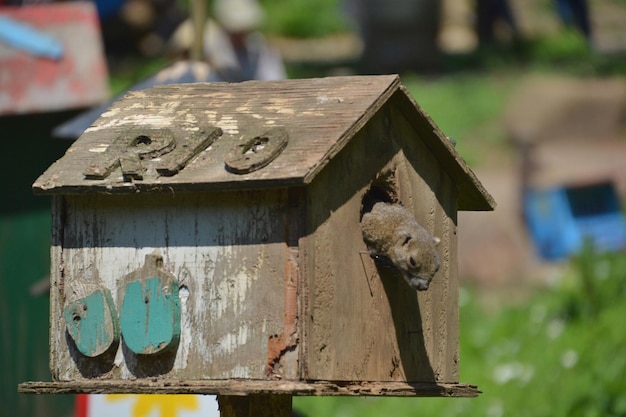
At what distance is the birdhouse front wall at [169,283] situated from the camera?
3678 millimetres

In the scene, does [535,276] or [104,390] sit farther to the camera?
[535,276]

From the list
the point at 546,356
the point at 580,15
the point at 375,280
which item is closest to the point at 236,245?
the point at 375,280

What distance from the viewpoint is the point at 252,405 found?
158 inches

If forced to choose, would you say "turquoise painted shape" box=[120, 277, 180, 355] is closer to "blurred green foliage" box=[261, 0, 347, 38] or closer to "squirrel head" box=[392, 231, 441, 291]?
"squirrel head" box=[392, 231, 441, 291]

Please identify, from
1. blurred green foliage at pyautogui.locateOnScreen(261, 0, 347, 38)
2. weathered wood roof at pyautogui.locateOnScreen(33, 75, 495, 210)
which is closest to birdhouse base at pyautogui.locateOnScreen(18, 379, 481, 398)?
weathered wood roof at pyautogui.locateOnScreen(33, 75, 495, 210)

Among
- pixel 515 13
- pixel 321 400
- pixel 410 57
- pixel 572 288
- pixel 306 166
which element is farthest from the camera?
pixel 515 13

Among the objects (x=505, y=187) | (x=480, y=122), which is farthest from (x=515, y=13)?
(x=505, y=187)

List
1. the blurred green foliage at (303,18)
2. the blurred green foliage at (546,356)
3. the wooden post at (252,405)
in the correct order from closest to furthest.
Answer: the wooden post at (252,405)
the blurred green foliage at (546,356)
the blurred green foliage at (303,18)

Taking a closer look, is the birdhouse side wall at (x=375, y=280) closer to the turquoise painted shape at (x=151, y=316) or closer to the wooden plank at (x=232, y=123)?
the wooden plank at (x=232, y=123)

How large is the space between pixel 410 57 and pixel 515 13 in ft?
11.6

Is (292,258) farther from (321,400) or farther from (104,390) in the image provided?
(321,400)

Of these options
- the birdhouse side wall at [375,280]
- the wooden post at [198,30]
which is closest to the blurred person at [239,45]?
the wooden post at [198,30]

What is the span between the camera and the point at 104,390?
12.3 feet

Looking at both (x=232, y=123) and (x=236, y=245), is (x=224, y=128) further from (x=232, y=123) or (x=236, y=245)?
(x=236, y=245)
